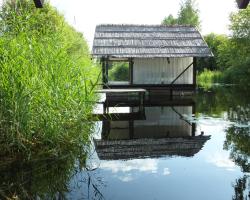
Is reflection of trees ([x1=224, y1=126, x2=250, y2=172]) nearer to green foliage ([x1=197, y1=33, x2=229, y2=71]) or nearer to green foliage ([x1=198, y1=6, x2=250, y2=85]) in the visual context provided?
green foliage ([x1=198, y1=6, x2=250, y2=85])

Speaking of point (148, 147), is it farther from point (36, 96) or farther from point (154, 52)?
point (154, 52)

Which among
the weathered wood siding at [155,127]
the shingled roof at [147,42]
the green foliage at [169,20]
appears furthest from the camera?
the green foliage at [169,20]

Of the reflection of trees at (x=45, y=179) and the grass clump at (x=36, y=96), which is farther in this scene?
the grass clump at (x=36, y=96)

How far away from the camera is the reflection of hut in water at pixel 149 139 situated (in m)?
5.83

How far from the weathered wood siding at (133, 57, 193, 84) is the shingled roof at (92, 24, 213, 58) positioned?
0.89 metres

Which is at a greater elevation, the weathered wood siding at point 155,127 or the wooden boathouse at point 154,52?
the wooden boathouse at point 154,52

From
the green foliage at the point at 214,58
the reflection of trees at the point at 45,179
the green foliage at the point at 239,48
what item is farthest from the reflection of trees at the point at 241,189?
the green foliage at the point at 214,58

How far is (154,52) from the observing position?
51.6ft

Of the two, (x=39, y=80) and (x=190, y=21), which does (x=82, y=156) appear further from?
(x=190, y=21)

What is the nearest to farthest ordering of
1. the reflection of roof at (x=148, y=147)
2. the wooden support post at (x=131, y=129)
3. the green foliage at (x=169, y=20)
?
the reflection of roof at (x=148, y=147) → the wooden support post at (x=131, y=129) → the green foliage at (x=169, y=20)

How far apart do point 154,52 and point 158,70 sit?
4.94 ft

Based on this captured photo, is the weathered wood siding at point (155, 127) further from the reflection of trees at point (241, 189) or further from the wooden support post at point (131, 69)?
the wooden support post at point (131, 69)

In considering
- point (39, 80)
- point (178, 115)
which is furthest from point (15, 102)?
point (178, 115)

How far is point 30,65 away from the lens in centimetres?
483
